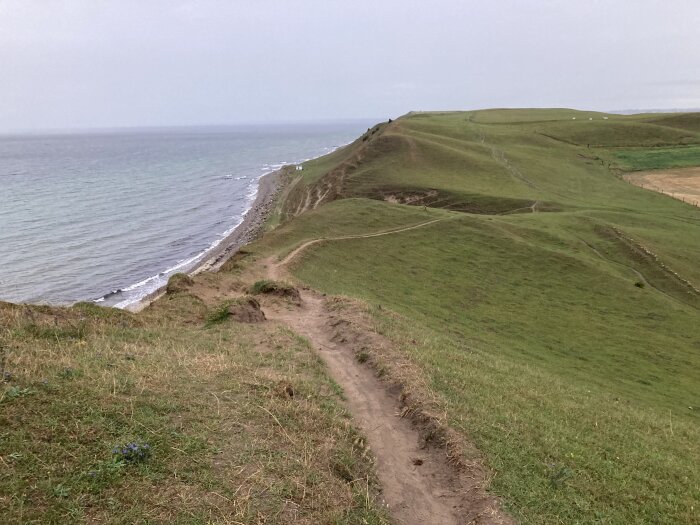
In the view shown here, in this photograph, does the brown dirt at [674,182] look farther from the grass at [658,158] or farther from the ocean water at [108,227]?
the ocean water at [108,227]

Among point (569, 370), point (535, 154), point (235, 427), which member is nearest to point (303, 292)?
point (569, 370)

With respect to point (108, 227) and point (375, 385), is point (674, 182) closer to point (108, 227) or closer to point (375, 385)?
point (375, 385)

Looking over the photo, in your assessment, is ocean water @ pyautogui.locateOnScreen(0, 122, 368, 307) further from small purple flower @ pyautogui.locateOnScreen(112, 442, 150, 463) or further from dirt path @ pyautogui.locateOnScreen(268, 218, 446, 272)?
small purple flower @ pyautogui.locateOnScreen(112, 442, 150, 463)

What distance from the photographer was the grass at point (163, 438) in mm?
8438

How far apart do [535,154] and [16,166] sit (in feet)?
531

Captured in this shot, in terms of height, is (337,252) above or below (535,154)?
below

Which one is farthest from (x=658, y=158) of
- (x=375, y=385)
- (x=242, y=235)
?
(x=375, y=385)

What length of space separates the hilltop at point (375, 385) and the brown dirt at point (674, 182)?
87.6ft

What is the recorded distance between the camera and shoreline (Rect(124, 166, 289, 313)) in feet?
147

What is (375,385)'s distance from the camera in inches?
656

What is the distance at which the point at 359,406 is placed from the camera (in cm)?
1510

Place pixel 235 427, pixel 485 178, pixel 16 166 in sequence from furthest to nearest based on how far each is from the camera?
pixel 16 166, pixel 485 178, pixel 235 427

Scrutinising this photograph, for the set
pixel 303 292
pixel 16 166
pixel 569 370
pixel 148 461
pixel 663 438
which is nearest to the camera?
pixel 148 461

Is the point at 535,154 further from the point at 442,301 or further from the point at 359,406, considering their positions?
the point at 359,406
